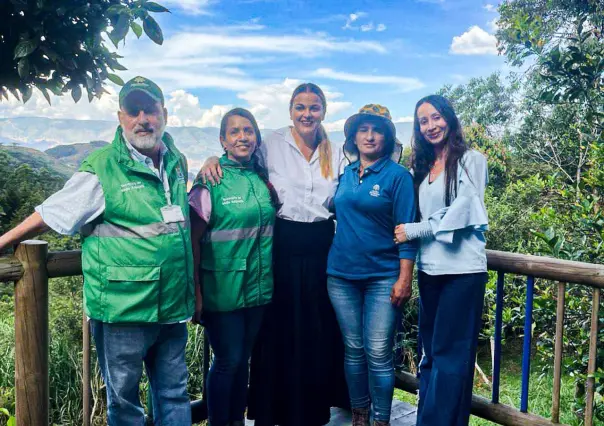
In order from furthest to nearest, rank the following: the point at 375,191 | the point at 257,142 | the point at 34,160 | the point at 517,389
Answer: the point at 34,160 < the point at 517,389 < the point at 257,142 < the point at 375,191

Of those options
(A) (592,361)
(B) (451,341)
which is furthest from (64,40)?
(A) (592,361)

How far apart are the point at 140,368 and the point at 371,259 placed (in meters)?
1.14

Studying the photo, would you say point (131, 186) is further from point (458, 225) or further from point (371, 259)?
point (458, 225)

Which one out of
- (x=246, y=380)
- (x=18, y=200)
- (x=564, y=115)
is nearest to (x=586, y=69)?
(x=246, y=380)

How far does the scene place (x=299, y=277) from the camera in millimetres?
2883

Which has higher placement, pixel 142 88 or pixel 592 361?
pixel 142 88

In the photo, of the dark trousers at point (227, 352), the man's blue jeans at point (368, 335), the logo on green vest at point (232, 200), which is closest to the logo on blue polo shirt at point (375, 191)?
the man's blue jeans at point (368, 335)

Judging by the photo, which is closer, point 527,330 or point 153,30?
point 153,30

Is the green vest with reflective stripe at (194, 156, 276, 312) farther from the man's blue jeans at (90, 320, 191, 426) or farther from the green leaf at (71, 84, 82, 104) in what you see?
the green leaf at (71, 84, 82, 104)

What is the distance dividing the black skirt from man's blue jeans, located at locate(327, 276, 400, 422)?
159 millimetres

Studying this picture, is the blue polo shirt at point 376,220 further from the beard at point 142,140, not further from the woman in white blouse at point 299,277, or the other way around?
the beard at point 142,140

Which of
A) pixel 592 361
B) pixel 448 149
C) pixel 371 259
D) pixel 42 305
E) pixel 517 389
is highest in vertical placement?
pixel 448 149

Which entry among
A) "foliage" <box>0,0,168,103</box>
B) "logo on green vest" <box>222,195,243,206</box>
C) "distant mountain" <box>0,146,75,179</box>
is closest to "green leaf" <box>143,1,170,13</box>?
"foliage" <box>0,0,168,103</box>

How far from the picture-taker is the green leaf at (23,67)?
251 centimetres
